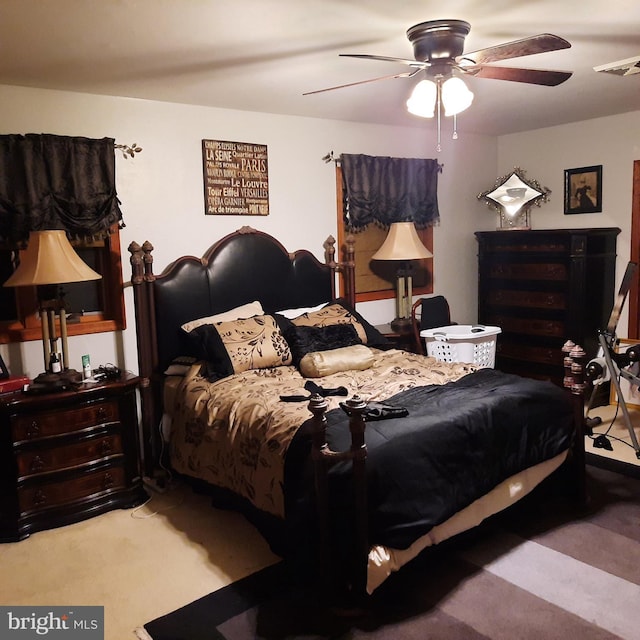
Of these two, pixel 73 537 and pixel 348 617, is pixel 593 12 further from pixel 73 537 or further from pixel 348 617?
pixel 73 537

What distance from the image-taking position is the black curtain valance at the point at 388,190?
15.1 ft

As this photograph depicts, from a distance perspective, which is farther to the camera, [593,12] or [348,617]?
Answer: [593,12]

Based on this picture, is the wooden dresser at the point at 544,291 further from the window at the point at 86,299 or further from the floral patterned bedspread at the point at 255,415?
the window at the point at 86,299

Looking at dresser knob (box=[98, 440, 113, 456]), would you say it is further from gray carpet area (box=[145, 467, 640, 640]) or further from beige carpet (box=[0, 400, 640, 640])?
gray carpet area (box=[145, 467, 640, 640])

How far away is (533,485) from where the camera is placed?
2893 millimetres

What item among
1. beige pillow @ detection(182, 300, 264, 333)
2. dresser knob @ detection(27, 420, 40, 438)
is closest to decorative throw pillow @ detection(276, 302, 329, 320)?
beige pillow @ detection(182, 300, 264, 333)

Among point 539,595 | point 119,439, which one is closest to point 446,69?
point 539,595

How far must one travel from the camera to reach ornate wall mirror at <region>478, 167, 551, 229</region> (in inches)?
212

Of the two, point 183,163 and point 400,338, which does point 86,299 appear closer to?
point 183,163

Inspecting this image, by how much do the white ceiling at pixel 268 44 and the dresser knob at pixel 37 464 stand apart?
Result: 1985 mm

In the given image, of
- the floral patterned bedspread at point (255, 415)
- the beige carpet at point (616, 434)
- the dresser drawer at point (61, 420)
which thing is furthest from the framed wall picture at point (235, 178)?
the beige carpet at point (616, 434)

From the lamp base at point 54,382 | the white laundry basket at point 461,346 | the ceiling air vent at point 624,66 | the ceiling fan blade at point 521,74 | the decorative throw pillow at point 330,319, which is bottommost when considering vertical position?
the white laundry basket at point 461,346

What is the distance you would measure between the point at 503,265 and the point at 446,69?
2.94m

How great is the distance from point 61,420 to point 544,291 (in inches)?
152
